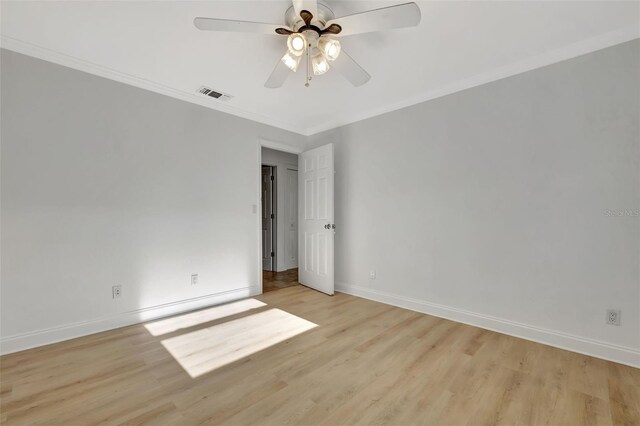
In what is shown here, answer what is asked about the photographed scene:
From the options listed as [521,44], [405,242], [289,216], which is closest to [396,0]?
[521,44]

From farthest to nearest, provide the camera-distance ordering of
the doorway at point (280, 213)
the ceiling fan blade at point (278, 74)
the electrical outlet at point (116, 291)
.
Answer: the doorway at point (280, 213)
the electrical outlet at point (116, 291)
the ceiling fan blade at point (278, 74)

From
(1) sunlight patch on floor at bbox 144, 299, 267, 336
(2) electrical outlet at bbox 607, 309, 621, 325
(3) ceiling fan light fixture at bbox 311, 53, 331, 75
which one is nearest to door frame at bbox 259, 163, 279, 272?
(1) sunlight patch on floor at bbox 144, 299, 267, 336

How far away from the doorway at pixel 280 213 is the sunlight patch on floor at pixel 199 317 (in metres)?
2.00

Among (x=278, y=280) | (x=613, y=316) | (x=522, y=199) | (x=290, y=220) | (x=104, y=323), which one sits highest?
(x=522, y=199)

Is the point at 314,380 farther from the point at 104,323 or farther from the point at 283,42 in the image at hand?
the point at 283,42

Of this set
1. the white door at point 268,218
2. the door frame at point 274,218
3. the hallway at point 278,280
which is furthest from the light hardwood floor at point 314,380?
the white door at point 268,218

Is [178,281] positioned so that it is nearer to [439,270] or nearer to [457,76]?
[439,270]

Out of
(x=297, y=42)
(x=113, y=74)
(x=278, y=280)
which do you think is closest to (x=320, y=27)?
(x=297, y=42)

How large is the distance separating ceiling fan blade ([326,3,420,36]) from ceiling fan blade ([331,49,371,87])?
241mm

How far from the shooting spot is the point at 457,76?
2.85 m

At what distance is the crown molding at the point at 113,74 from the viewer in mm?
2305

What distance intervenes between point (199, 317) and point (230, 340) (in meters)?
0.77

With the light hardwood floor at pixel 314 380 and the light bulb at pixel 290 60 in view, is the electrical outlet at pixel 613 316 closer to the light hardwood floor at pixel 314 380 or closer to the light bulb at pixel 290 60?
the light hardwood floor at pixel 314 380

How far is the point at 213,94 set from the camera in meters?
3.27
